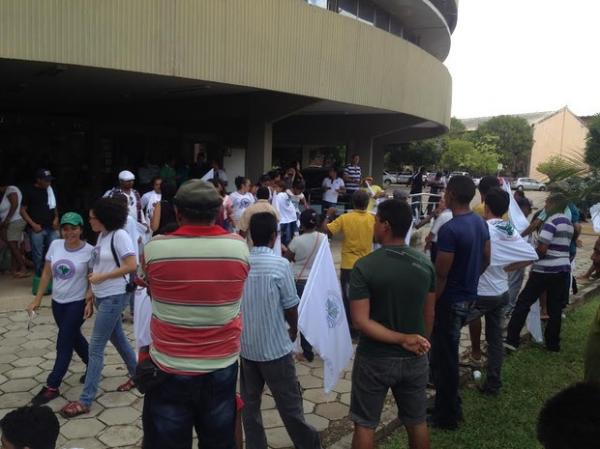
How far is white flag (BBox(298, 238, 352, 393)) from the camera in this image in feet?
12.6

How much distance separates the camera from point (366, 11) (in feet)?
53.3

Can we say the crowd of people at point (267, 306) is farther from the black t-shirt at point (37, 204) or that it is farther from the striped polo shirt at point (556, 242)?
the black t-shirt at point (37, 204)

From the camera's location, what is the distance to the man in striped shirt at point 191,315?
2469 millimetres

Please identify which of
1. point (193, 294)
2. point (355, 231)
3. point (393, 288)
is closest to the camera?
point (193, 294)

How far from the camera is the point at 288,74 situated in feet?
35.1

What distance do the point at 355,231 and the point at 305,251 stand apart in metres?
0.77

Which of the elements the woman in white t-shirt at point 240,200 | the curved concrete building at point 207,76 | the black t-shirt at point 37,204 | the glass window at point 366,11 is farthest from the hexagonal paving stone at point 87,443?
the glass window at point 366,11

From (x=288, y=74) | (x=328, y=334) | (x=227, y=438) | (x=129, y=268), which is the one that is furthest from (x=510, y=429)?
(x=288, y=74)

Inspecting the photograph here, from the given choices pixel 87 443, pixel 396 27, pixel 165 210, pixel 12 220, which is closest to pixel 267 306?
pixel 87 443

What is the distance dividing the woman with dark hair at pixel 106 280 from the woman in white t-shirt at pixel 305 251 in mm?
1717

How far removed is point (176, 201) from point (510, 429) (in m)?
3.41

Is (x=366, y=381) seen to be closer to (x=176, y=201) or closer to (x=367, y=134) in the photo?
(x=176, y=201)

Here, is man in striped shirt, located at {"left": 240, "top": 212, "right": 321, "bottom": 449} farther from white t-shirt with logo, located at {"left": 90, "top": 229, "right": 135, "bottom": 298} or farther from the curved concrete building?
the curved concrete building

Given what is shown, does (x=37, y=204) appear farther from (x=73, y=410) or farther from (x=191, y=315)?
(x=191, y=315)
